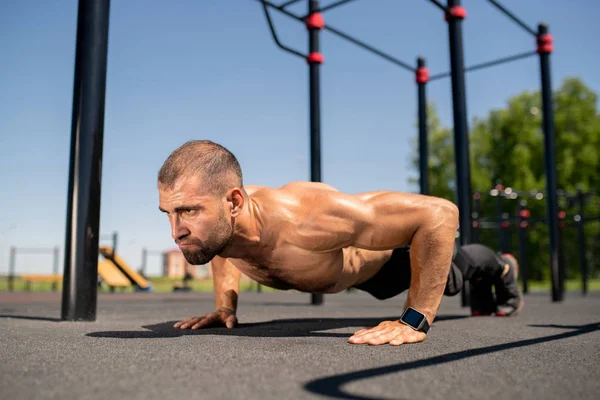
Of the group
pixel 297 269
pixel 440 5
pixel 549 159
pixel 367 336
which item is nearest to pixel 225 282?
pixel 297 269

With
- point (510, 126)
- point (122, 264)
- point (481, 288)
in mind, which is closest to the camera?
point (481, 288)

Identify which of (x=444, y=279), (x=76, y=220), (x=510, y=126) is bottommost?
(x=444, y=279)

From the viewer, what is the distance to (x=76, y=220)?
319 centimetres

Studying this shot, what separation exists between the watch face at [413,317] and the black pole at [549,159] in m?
4.33

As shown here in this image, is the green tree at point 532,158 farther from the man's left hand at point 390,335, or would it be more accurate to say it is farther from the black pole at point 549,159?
the man's left hand at point 390,335

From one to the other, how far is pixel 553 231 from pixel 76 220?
4912 millimetres

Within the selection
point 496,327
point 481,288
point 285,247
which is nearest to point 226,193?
point 285,247

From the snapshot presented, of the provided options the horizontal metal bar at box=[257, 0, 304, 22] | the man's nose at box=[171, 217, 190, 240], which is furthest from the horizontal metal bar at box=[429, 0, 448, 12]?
the man's nose at box=[171, 217, 190, 240]

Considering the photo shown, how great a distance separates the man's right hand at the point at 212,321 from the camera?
2.80m

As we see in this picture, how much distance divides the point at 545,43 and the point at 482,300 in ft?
11.5

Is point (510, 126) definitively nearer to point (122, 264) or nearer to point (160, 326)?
point (122, 264)

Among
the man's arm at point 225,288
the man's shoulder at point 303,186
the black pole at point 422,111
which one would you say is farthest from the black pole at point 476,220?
the man's shoulder at point 303,186

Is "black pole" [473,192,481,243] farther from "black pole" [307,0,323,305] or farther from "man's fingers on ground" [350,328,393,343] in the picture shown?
"man's fingers on ground" [350,328,393,343]

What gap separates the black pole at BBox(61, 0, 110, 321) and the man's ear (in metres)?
1.32
